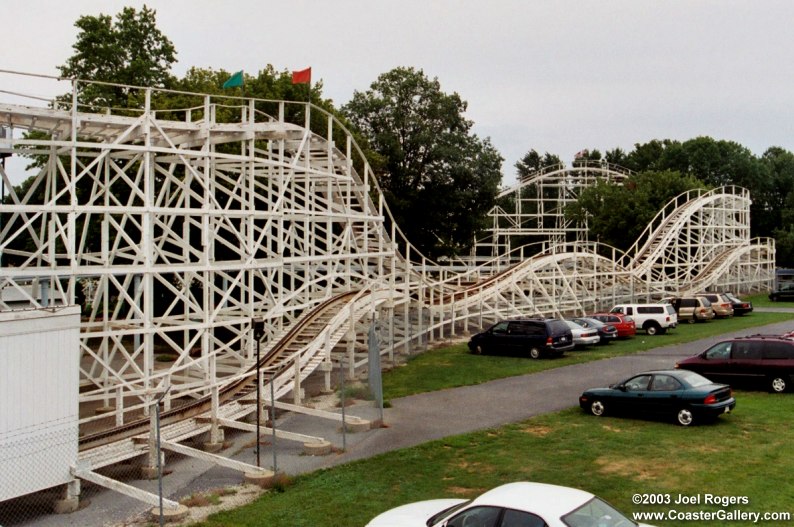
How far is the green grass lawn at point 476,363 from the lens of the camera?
2325 cm

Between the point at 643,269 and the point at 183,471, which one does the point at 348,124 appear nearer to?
the point at 643,269

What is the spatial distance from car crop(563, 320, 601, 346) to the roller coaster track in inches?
235

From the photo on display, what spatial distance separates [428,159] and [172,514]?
3782cm

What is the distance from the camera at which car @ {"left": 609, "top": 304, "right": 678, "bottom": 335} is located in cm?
3447

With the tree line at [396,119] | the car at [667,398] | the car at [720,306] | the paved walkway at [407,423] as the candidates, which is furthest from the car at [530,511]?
the car at [720,306]

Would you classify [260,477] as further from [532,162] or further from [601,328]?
[532,162]

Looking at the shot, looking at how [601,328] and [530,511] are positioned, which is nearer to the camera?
[530,511]

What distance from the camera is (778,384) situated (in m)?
20.0

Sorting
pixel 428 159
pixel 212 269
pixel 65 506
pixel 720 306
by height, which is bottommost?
pixel 65 506

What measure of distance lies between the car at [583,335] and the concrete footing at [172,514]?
65.5 ft

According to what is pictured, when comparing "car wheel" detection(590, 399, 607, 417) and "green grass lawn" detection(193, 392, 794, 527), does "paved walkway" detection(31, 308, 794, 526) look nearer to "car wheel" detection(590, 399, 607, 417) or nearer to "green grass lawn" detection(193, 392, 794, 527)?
"green grass lawn" detection(193, 392, 794, 527)

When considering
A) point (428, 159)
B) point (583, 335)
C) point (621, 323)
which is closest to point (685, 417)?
point (583, 335)

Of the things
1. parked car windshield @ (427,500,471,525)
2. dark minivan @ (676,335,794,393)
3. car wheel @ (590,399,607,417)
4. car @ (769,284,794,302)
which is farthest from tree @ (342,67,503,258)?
parked car windshield @ (427,500,471,525)

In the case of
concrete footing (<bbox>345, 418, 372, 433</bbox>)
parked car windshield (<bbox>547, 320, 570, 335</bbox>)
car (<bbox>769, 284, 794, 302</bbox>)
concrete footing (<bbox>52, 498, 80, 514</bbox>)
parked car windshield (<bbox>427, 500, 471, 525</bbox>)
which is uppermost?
car (<bbox>769, 284, 794, 302</bbox>)
